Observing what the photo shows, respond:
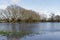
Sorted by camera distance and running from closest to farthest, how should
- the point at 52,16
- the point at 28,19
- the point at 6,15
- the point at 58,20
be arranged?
the point at 6,15 < the point at 28,19 < the point at 52,16 < the point at 58,20

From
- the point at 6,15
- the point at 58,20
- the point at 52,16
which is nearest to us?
the point at 6,15

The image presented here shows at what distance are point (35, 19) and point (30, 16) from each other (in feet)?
20.3

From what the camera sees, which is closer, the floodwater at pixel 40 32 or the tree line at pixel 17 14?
the floodwater at pixel 40 32

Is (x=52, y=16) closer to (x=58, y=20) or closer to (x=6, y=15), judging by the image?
(x=58, y=20)

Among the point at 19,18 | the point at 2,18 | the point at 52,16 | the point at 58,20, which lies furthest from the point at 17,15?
the point at 58,20

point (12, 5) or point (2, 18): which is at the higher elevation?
point (12, 5)

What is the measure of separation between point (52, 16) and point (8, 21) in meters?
28.7

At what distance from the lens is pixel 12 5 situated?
85.3 m

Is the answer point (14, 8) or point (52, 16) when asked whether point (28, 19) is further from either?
point (52, 16)

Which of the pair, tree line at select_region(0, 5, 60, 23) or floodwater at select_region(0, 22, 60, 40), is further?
tree line at select_region(0, 5, 60, 23)

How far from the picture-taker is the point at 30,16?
306ft

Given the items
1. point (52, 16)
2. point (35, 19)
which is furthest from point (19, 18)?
point (52, 16)

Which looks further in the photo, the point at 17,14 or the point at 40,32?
the point at 17,14

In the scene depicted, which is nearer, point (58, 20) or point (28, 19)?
point (28, 19)
